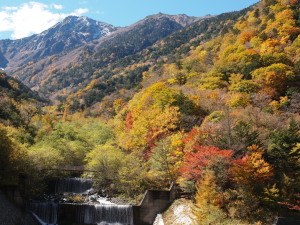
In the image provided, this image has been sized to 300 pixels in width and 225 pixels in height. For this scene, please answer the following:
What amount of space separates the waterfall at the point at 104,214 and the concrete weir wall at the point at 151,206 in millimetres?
860

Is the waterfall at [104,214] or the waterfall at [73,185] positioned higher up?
the waterfall at [73,185]

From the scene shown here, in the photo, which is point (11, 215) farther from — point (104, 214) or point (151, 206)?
point (151, 206)

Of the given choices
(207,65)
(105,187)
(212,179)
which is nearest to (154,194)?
(212,179)

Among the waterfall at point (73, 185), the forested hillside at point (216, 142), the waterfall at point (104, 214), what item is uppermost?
the forested hillside at point (216, 142)

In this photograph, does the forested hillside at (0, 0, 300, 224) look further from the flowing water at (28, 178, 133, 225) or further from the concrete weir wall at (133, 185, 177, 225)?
the flowing water at (28, 178, 133, 225)

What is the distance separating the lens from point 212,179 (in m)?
22.0

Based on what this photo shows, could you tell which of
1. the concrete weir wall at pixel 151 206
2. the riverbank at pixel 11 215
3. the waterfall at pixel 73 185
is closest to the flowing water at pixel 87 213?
the concrete weir wall at pixel 151 206

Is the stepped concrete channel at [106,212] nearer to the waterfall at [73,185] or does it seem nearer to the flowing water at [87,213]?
the flowing water at [87,213]

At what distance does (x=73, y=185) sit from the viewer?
1366 inches

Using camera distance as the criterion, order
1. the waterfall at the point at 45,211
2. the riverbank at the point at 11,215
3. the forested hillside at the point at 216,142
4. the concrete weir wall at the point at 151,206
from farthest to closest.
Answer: the waterfall at the point at 45,211, the concrete weir wall at the point at 151,206, the riverbank at the point at 11,215, the forested hillside at the point at 216,142

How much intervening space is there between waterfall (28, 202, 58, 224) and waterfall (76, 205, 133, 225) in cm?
261

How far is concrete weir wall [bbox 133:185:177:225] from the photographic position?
26609 mm

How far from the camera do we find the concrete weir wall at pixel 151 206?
2661 cm

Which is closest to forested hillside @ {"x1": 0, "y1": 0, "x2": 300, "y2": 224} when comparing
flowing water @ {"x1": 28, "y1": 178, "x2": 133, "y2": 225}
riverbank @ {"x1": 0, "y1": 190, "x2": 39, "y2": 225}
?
riverbank @ {"x1": 0, "y1": 190, "x2": 39, "y2": 225}
